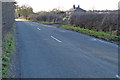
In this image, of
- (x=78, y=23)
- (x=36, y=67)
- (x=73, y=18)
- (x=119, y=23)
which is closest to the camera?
(x=36, y=67)

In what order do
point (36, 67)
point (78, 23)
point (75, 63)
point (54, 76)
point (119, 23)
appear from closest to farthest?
1. point (54, 76)
2. point (36, 67)
3. point (75, 63)
4. point (119, 23)
5. point (78, 23)

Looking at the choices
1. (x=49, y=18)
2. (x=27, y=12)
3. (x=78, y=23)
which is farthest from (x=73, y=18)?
(x=27, y=12)

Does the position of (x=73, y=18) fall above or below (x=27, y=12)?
below

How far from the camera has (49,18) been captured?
176ft

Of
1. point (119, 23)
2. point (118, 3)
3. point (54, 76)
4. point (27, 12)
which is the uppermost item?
point (27, 12)

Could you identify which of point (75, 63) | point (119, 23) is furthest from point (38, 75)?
point (119, 23)

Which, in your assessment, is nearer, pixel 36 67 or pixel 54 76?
pixel 54 76

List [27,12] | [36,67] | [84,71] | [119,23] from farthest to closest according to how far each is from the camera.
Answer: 1. [27,12]
2. [119,23]
3. [36,67]
4. [84,71]

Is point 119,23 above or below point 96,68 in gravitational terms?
above

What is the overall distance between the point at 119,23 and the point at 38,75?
1366 cm

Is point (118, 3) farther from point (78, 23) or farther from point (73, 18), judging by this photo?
point (73, 18)

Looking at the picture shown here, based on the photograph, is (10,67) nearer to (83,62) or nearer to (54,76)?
(54,76)

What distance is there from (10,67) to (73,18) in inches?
986

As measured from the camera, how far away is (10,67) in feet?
21.3
